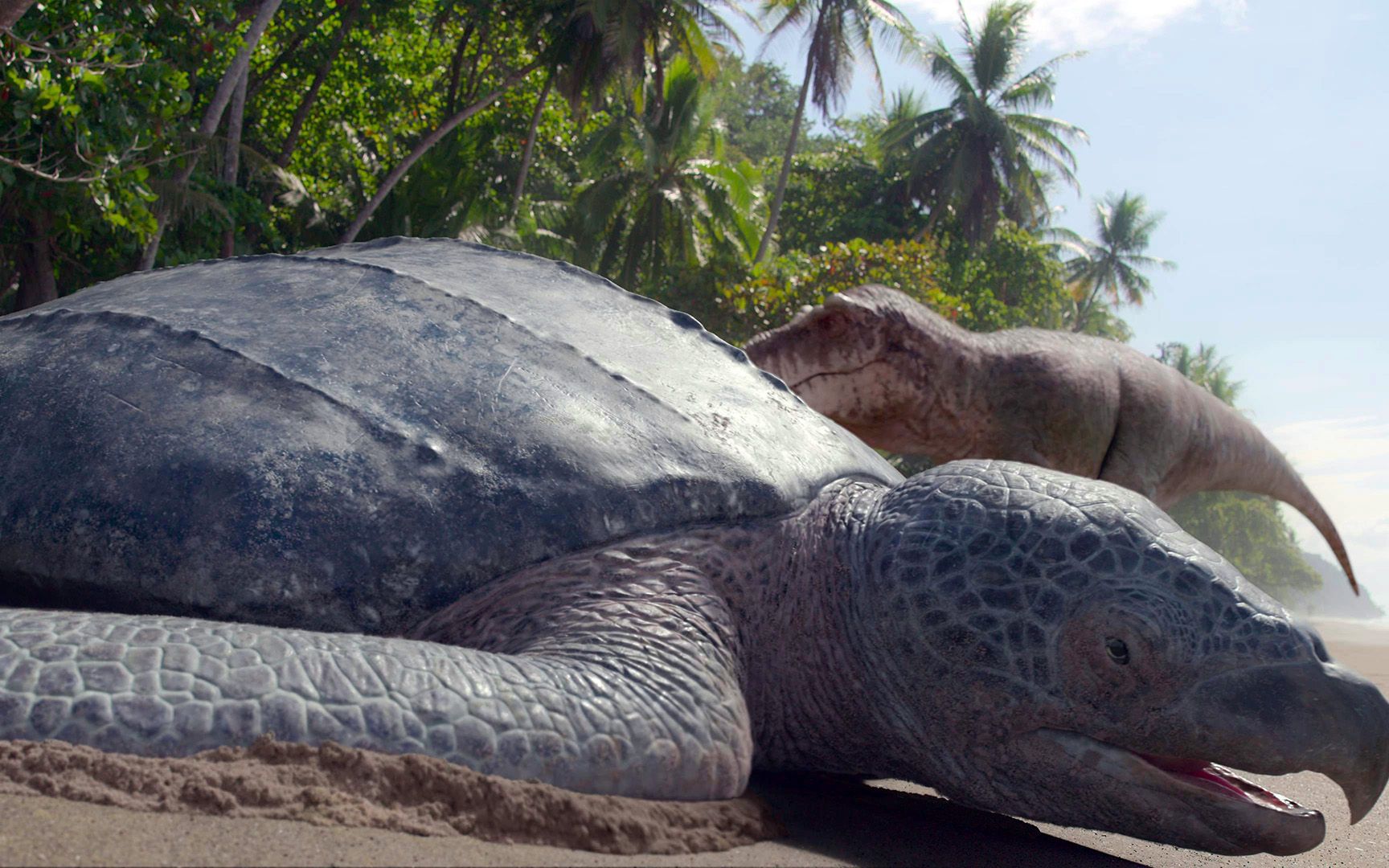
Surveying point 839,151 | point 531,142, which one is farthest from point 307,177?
point 839,151

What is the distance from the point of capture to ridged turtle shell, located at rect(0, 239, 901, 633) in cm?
216

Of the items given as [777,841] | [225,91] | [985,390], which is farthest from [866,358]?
[225,91]

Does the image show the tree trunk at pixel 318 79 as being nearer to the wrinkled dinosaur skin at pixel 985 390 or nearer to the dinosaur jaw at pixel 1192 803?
the wrinkled dinosaur skin at pixel 985 390

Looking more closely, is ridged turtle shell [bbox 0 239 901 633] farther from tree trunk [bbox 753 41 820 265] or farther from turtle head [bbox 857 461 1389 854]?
tree trunk [bbox 753 41 820 265]

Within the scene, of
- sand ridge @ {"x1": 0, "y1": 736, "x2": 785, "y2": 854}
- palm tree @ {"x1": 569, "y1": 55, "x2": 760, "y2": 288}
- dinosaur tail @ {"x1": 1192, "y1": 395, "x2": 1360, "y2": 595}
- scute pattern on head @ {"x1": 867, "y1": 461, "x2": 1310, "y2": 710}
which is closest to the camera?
sand ridge @ {"x1": 0, "y1": 736, "x2": 785, "y2": 854}

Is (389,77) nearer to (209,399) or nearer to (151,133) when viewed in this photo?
(151,133)

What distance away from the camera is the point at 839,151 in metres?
28.7

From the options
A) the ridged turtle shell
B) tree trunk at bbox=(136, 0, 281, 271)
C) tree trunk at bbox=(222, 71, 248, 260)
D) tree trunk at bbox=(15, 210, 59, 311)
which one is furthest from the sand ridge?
tree trunk at bbox=(222, 71, 248, 260)

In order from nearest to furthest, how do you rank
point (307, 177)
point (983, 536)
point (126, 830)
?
point (126, 830) < point (983, 536) < point (307, 177)

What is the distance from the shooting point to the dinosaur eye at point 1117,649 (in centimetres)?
209

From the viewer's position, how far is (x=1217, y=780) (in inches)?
83.3

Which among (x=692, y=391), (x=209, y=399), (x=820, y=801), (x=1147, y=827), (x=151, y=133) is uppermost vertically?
(x=151, y=133)

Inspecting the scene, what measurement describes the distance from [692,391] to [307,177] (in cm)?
1869

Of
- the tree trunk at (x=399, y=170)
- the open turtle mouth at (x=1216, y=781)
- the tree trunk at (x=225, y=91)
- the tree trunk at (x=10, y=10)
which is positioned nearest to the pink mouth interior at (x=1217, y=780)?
the open turtle mouth at (x=1216, y=781)
